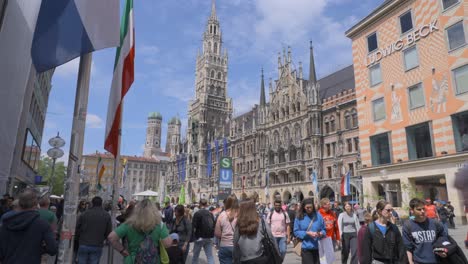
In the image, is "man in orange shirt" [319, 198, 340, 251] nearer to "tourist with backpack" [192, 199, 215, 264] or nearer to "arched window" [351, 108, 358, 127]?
"tourist with backpack" [192, 199, 215, 264]

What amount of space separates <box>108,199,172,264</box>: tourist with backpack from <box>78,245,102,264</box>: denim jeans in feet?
8.52

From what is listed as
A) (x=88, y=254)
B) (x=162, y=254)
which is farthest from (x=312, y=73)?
(x=162, y=254)

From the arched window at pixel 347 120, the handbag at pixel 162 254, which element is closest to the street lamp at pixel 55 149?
the handbag at pixel 162 254

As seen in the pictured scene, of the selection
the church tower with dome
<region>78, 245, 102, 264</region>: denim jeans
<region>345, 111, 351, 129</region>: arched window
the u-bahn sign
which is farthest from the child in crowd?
the church tower with dome

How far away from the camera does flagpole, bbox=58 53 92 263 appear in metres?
3.74

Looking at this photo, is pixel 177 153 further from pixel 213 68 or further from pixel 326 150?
pixel 326 150

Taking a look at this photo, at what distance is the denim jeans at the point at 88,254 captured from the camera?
5988mm

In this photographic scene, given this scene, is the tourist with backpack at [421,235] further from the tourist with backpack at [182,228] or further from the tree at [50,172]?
the tree at [50,172]

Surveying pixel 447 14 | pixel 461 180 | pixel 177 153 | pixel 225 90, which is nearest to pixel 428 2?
pixel 447 14

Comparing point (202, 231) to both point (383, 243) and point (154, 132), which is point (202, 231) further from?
point (154, 132)

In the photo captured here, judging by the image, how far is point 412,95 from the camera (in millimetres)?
21078

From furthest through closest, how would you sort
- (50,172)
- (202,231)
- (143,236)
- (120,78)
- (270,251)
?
(50,172) → (202,231) → (120,78) → (270,251) → (143,236)

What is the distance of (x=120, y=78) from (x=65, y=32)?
7.05 ft

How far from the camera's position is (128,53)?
6.80 metres
